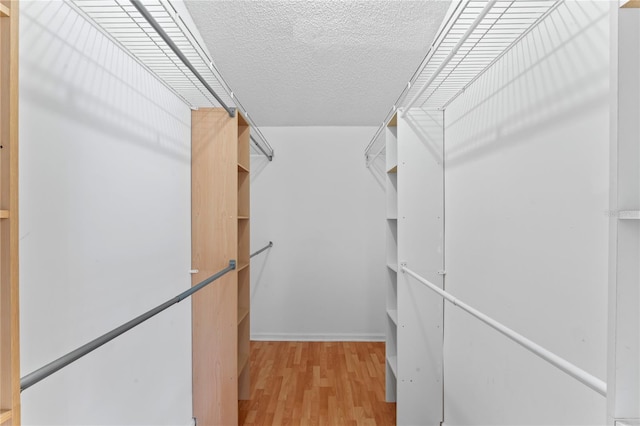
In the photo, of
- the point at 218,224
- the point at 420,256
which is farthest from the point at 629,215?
the point at 218,224

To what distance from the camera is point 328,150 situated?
134 inches

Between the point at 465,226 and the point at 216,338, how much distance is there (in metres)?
1.54

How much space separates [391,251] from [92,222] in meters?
1.79

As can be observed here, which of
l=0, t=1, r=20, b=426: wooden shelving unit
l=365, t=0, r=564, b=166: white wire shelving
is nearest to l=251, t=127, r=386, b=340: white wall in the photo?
l=365, t=0, r=564, b=166: white wire shelving

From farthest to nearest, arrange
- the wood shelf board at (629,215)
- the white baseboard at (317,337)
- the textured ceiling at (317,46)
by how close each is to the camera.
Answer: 1. the white baseboard at (317,337)
2. the textured ceiling at (317,46)
3. the wood shelf board at (629,215)

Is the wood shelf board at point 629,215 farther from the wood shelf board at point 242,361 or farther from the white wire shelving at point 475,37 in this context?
the wood shelf board at point 242,361

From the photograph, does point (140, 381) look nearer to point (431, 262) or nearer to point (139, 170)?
point (139, 170)

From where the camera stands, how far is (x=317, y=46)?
6.61 ft

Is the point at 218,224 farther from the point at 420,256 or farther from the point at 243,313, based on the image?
the point at 420,256

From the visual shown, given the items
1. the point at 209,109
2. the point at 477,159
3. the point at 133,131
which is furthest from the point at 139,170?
the point at 477,159

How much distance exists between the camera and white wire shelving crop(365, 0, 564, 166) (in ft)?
3.43

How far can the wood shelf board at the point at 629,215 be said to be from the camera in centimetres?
48

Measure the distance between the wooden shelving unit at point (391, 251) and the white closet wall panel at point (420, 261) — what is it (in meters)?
0.24

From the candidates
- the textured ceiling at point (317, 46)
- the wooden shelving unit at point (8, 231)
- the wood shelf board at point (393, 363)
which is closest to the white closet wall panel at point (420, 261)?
the wood shelf board at point (393, 363)
